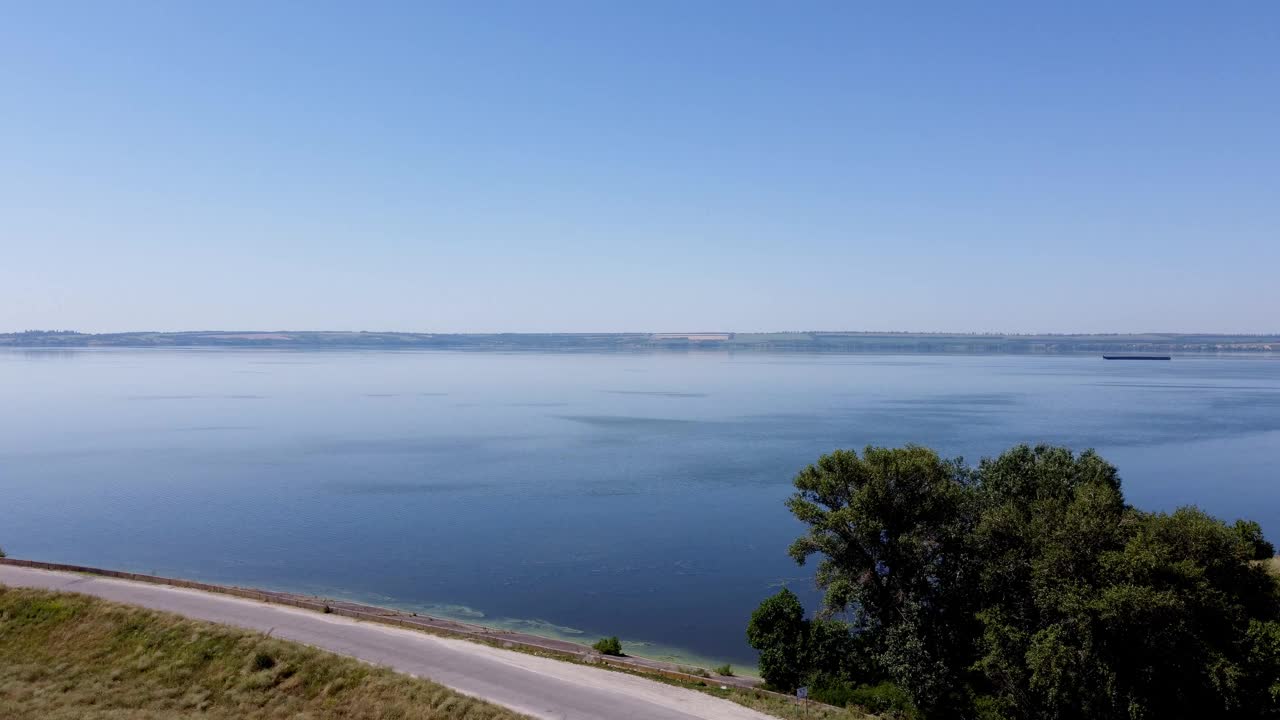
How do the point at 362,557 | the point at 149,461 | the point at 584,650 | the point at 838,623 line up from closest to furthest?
the point at 838,623 → the point at 584,650 → the point at 362,557 → the point at 149,461

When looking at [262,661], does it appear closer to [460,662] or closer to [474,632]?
[460,662]

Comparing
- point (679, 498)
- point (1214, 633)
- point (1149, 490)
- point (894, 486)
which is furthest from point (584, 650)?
point (1149, 490)

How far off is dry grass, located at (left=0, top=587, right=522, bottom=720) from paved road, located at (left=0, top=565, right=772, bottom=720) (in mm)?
1213

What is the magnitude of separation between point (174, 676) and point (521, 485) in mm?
Answer: 42650

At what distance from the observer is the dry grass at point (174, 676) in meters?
23.1

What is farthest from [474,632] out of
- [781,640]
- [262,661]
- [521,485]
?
[521,485]

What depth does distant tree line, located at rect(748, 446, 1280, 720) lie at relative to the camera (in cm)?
2355

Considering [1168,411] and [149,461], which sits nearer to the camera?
[149,461]

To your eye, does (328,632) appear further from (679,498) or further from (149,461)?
(149,461)

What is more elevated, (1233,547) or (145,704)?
(1233,547)

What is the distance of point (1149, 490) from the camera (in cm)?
6606

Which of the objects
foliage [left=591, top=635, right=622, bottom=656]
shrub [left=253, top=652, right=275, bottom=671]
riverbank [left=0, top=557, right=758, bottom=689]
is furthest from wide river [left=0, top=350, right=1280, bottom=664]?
shrub [left=253, top=652, right=275, bottom=671]

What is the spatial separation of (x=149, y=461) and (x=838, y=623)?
239 feet

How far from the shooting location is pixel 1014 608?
1065 inches
